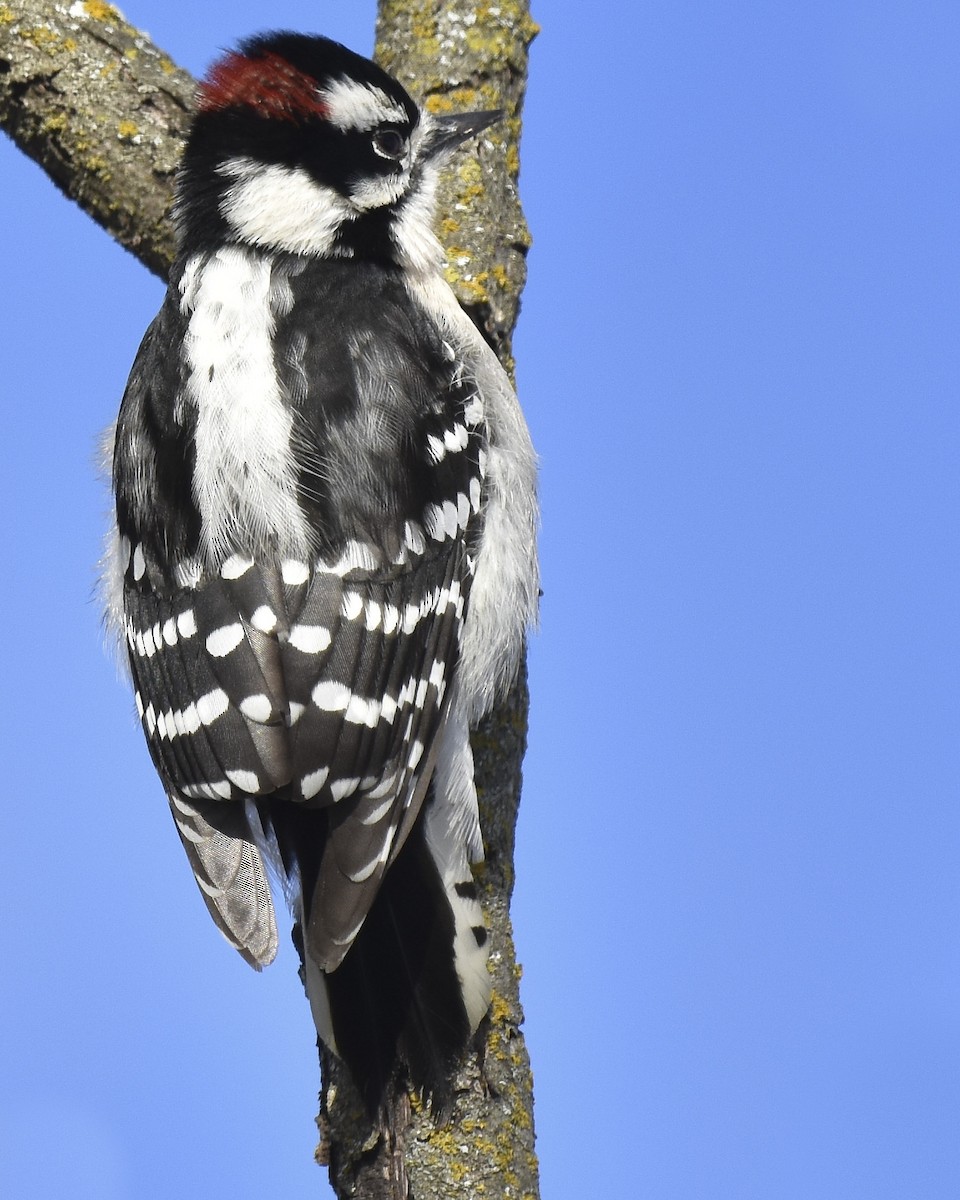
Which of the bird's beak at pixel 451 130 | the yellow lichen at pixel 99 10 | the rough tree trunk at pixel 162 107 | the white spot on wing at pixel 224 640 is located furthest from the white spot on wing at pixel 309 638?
the yellow lichen at pixel 99 10

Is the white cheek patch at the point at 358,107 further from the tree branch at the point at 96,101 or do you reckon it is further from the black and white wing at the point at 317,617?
the black and white wing at the point at 317,617

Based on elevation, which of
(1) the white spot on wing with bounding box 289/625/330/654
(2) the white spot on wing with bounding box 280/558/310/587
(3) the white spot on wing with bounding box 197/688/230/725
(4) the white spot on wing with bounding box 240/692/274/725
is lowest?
(4) the white spot on wing with bounding box 240/692/274/725

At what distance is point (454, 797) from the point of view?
11.1 feet

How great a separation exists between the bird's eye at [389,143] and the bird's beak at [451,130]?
8 centimetres

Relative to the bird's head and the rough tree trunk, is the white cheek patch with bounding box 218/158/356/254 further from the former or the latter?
the rough tree trunk

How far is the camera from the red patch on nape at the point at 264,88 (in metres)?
3.79

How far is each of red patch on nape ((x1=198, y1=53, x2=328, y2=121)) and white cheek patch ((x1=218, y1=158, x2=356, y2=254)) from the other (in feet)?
0.45

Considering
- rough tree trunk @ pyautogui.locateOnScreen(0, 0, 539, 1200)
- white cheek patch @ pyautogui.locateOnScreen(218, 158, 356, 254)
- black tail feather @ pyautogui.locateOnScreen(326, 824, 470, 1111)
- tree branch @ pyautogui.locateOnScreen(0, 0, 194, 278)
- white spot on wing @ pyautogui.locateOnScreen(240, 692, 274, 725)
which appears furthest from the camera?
tree branch @ pyautogui.locateOnScreen(0, 0, 194, 278)

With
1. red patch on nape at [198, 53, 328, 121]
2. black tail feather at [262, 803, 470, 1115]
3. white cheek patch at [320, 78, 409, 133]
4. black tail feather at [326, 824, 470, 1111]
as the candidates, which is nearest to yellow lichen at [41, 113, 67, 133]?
red patch on nape at [198, 53, 328, 121]

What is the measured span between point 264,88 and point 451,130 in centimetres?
47

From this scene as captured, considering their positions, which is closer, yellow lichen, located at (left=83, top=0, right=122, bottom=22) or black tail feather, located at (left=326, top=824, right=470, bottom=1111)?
black tail feather, located at (left=326, top=824, right=470, bottom=1111)

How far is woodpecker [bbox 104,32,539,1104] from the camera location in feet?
10.1

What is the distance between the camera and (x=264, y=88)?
381 centimetres

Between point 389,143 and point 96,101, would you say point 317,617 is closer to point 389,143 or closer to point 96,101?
point 389,143
